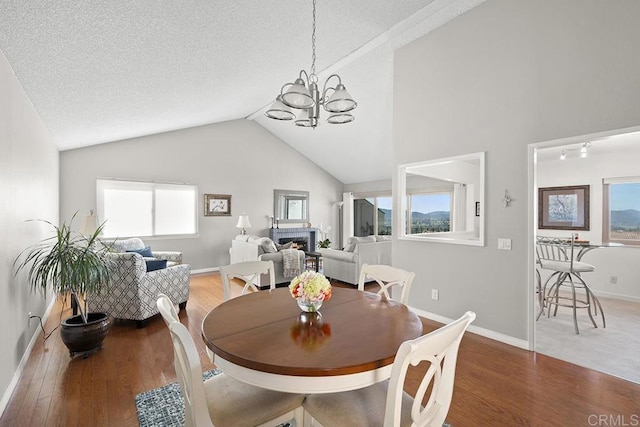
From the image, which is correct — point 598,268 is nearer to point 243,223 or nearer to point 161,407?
point 161,407

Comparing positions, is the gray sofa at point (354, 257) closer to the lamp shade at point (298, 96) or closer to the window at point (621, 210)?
the window at point (621, 210)

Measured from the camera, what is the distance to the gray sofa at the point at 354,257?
5281 millimetres

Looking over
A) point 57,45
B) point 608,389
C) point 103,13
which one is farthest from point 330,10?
point 608,389

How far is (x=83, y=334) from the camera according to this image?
2680mm

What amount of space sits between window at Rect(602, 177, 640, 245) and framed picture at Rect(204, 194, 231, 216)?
715 cm

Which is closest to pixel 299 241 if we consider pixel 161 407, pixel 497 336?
pixel 497 336

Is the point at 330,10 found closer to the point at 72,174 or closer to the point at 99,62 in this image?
the point at 99,62

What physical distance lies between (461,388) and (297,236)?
6.10 metres

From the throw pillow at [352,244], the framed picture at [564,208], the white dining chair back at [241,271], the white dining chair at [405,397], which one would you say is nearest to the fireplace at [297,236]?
the throw pillow at [352,244]

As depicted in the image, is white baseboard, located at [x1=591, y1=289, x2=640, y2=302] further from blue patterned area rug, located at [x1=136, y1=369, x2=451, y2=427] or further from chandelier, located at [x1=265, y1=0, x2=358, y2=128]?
chandelier, located at [x1=265, y1=0, x2=358, y2=128]

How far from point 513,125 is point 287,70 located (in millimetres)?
2981

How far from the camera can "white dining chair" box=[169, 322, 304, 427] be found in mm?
1055

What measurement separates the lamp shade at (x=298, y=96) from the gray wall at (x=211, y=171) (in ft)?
17.2

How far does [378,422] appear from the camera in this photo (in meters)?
1.20
